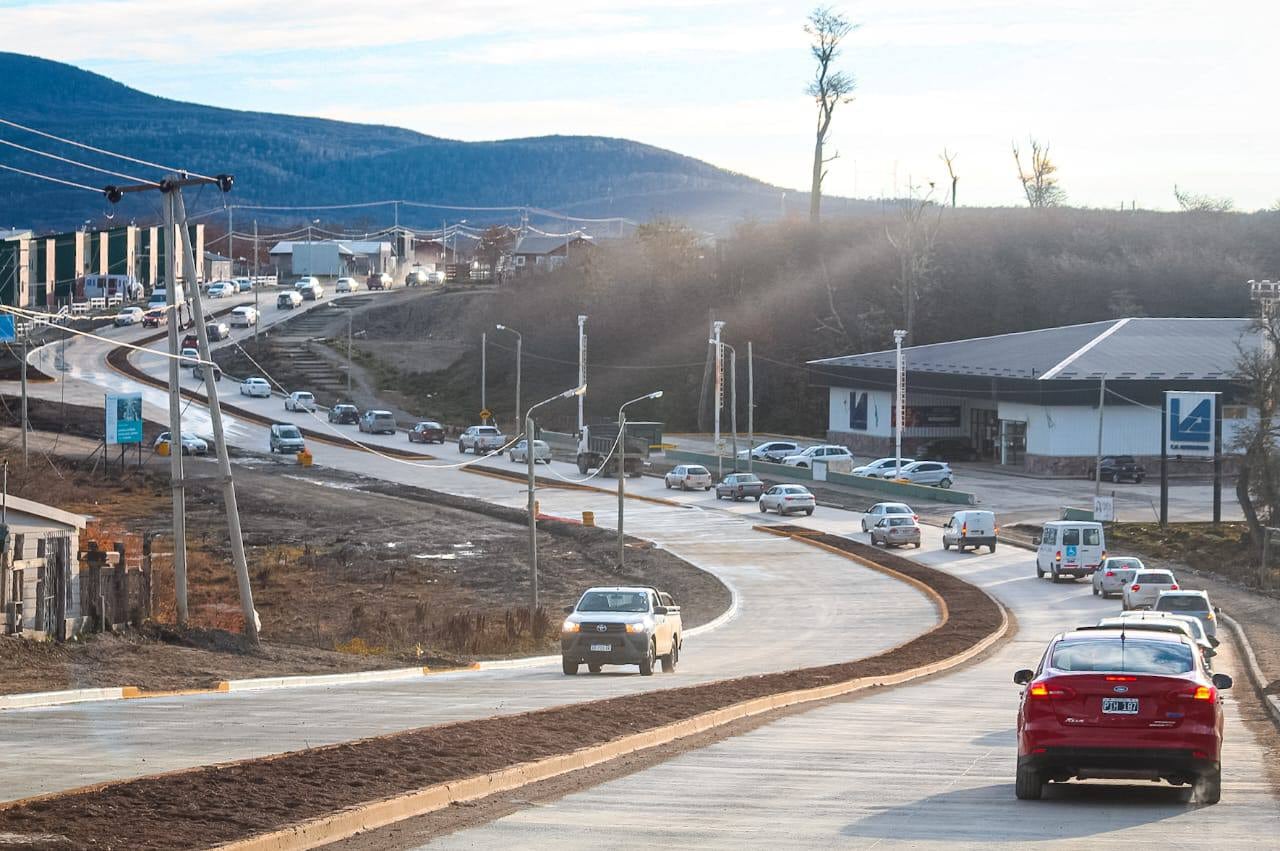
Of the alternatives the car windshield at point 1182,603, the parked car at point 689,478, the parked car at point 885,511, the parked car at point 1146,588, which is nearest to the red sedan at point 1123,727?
the car windshield at point 1182,603

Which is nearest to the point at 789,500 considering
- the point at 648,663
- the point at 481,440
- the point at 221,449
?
the point at 481,440

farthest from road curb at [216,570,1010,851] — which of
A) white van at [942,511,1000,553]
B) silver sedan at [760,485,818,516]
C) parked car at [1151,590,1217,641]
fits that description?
silver sedan at [760,485,818,516]

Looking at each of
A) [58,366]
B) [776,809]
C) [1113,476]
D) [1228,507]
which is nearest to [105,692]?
[776,809]

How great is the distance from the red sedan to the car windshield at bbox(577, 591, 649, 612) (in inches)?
670

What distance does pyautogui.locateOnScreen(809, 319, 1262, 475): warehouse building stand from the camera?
295 feet

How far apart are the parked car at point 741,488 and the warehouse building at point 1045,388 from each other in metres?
18.6

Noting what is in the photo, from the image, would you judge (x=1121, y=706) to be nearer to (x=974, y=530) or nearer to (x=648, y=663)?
(x=648, y=663)

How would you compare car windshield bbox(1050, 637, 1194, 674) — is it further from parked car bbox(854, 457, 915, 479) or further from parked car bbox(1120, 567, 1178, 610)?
parked car bbox(854, 457, 915, 479)

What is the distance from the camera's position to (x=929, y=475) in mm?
83375

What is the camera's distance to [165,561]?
55.3 metres

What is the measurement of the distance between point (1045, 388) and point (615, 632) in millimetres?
65016

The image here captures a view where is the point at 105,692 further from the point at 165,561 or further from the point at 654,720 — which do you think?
the point at 165,561

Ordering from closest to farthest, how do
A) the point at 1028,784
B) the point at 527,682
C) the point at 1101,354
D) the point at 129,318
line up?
the point at 1028,784
the point at 527,682
the point at 1101,354
the point at 129,318

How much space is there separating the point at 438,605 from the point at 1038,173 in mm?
152344
